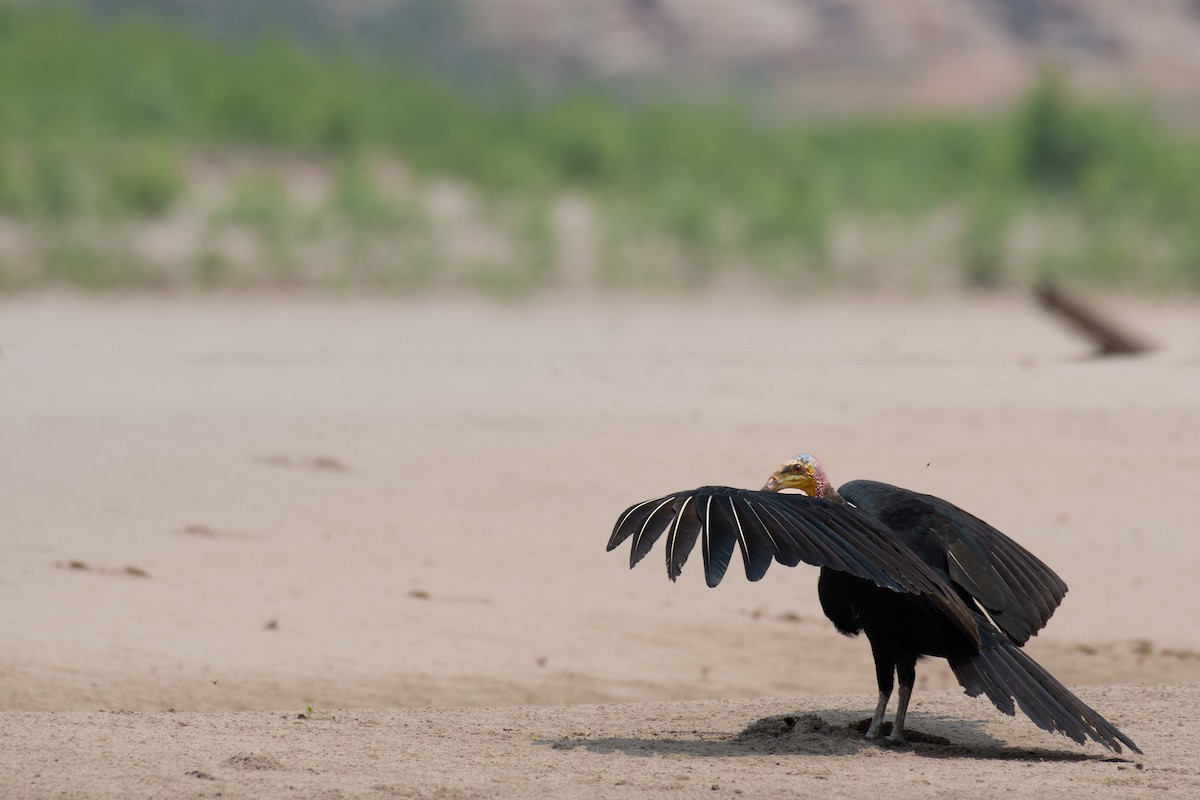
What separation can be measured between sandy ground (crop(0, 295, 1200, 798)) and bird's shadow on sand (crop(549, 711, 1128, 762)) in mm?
23

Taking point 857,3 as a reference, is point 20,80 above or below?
below

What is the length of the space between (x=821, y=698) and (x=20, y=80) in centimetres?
1711

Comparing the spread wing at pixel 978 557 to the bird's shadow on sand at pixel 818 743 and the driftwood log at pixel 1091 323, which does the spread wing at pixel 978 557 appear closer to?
the bird's shadow on sand at pixel 818 743

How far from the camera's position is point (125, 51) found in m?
22.3

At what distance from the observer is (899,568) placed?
4.92m

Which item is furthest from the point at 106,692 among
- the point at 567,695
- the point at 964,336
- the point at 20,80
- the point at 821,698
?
the point at 20,80

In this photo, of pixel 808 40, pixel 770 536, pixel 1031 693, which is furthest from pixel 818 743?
pixel 808 40

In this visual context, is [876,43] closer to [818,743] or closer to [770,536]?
[818,743]

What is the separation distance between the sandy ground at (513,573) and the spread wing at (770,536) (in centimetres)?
66

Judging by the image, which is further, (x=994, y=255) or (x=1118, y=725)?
Answer: (x=994, y=255)

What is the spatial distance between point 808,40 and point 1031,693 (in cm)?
2385

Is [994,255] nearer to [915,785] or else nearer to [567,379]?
[567,379]

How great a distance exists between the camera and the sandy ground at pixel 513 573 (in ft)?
17.5

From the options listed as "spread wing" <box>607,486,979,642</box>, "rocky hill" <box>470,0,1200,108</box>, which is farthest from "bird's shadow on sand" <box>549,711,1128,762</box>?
"rocky hill" <box>470,0,1200,108</box>
